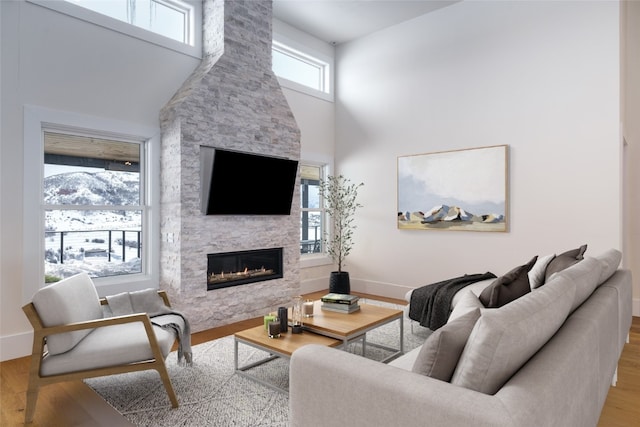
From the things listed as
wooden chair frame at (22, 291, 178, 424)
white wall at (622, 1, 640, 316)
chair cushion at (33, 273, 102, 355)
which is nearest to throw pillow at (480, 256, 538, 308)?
wooden chair frame at (22, 291, 178, 424)

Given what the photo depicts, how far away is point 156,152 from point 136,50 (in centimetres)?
107

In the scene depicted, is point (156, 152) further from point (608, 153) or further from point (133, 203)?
point (608, 153)

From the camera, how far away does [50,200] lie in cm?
374

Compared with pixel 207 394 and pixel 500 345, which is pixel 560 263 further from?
pixel 207 394

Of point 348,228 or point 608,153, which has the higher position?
point 608,153

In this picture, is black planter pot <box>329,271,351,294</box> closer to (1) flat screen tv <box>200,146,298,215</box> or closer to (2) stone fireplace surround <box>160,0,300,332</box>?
(2) stone fireplace surround <box>160,0,300,332</box>

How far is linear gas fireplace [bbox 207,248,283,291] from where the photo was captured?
4.54 metres

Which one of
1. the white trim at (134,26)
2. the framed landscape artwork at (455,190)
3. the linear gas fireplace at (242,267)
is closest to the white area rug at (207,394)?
the linear gas fireplace at (242,267)

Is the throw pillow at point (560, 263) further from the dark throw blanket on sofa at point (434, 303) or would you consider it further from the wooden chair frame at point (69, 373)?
the wooden chair frame at point (69, 373)

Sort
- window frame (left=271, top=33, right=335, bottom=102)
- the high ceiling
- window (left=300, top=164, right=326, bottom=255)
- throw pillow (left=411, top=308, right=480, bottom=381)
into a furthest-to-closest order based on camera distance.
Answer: window (left=300, top=164, right=326, bottom=255), window frame (left=271, top=33, right=335, bottom=102), the high ceiling, throw pillow (left=411, top=308, right=480, bottom=381)

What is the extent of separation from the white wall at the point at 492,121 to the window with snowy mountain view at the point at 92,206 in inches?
129

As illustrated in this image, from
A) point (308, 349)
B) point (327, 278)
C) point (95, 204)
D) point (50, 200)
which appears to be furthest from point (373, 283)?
point (308, 349)

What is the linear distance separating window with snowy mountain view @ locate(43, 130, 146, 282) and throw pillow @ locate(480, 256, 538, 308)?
365 cm

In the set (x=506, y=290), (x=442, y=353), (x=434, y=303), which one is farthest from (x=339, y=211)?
(x=442, y=353)
